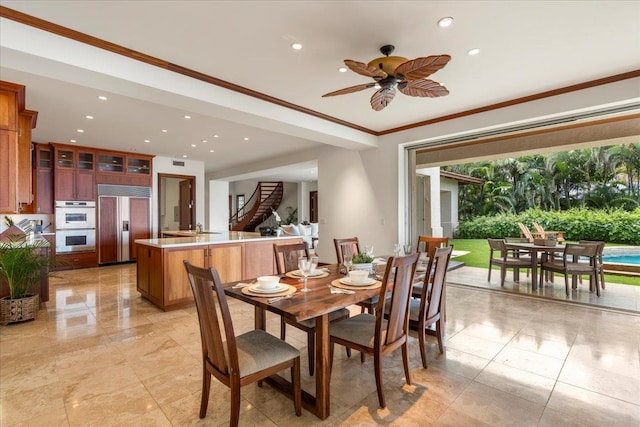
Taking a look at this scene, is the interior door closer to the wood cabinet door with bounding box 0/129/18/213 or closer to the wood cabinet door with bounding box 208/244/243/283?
the wood cabinet door with bounding box 208/244/243/283

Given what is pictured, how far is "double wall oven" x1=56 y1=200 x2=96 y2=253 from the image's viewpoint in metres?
6.91

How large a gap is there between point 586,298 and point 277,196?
439 inches

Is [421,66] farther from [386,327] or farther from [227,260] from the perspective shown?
[227,260]

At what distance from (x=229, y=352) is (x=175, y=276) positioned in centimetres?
283

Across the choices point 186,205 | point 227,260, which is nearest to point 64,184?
point 186,205

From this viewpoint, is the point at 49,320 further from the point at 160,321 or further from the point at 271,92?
the point at 271,92

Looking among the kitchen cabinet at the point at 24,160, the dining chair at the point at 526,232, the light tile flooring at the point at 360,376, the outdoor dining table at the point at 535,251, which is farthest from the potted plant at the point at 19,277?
the dining chair at the point at 526,232

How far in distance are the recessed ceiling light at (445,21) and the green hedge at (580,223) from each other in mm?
4761

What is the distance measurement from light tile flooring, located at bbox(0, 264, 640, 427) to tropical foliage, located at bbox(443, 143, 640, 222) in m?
→ 2.55

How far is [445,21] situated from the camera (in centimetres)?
249

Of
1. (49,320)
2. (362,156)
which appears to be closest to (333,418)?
(49,320)

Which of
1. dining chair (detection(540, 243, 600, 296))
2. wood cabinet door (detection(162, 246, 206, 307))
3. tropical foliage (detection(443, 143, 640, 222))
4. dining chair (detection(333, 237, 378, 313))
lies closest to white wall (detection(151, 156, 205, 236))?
wood cabinet door (detection(162, 246, 206, 307))

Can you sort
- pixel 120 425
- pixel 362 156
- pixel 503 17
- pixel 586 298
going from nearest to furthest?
pixel 120 425, pixel 503 17, pixel 586 298, pixel 362 156

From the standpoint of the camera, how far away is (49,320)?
375 centimetres
